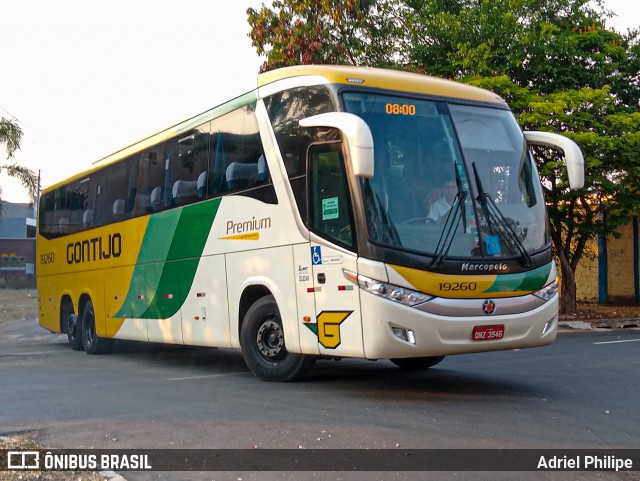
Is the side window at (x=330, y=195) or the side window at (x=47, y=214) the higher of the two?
the side window at (x=47, y=214)

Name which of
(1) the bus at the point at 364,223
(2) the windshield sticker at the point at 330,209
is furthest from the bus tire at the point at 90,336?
(2) the windshield sticker at the point at 330,209

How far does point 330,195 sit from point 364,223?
0.69 metres

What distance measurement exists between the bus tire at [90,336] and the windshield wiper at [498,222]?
912 cm

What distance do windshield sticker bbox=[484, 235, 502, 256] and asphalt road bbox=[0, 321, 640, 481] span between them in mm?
1497

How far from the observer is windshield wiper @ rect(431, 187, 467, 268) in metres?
8.33

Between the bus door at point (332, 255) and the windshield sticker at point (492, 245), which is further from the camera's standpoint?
the windshield sticker at point (492, 245)

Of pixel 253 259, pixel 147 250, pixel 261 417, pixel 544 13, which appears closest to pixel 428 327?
pixel 261 417

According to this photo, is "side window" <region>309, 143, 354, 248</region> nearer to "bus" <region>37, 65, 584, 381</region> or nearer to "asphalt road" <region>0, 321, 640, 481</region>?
"bus" <region>37, 65, 584, 381</region>

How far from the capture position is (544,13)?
939 inches

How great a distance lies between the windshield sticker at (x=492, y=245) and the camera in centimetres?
866

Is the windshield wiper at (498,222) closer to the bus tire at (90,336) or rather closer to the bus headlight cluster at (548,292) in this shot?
the bus headlight cluster at (548,292)

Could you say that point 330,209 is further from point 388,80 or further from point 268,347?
point 268,347

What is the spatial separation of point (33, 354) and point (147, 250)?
4.65 m

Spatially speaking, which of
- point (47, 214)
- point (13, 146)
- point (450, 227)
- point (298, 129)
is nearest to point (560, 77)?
point (47, 214)
